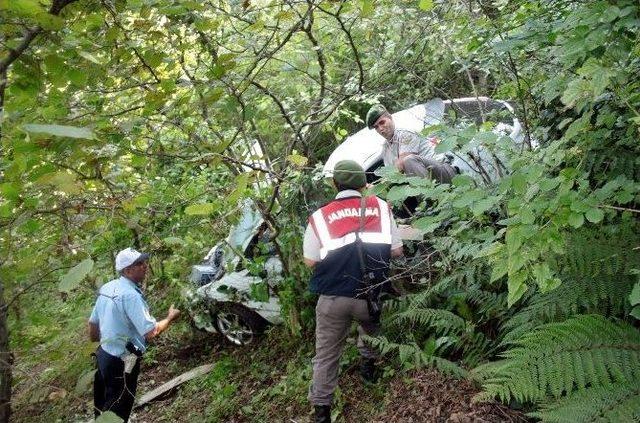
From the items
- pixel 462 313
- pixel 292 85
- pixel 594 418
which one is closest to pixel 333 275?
pixel 462 313

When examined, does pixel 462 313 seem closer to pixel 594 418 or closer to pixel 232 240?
pixel 594 418

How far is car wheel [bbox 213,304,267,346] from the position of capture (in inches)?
282

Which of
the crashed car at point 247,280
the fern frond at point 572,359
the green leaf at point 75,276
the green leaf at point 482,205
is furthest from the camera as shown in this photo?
the crashed car at point 247,280

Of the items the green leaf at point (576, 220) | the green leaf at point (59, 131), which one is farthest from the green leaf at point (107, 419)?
the green leaf at point (576, 220)

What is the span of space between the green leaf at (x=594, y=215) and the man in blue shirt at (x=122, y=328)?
4.10m

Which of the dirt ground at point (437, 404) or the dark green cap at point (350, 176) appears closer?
the dirt ground at point (437, 404)

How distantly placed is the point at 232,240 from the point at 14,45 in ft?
16.8

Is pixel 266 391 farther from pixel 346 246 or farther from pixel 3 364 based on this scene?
pixel 3 364

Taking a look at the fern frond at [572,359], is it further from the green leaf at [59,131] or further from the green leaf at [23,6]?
the green leaf at [23,6]

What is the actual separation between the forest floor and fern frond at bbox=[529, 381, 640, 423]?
2.01ft

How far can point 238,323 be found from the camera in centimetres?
729

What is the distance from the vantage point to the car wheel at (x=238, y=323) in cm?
716

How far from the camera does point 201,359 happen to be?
7547mm

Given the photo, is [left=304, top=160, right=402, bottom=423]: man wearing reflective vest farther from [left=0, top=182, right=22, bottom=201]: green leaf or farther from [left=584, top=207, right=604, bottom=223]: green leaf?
[left=0, top=182, right=22, bottom=201]: green leaf
